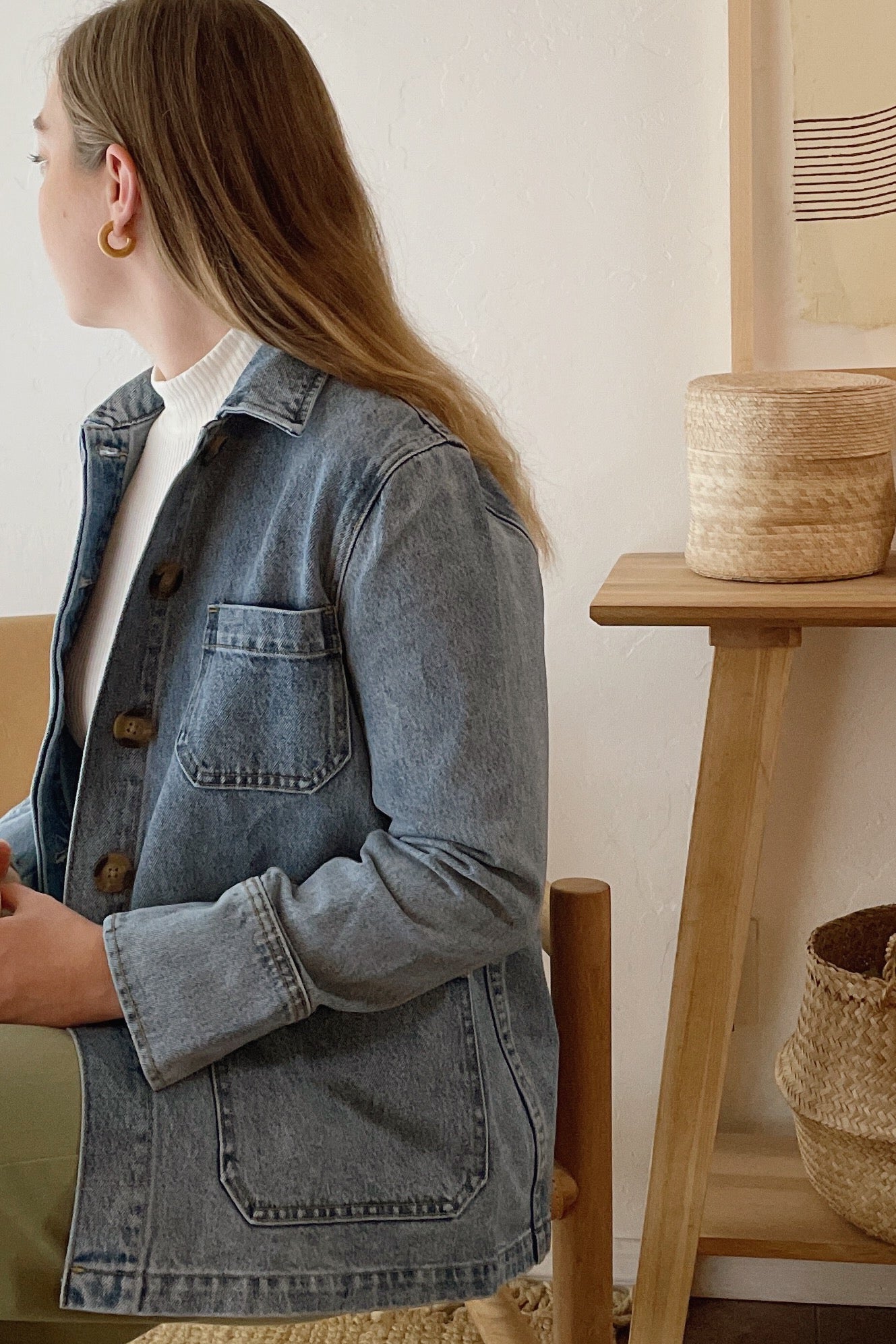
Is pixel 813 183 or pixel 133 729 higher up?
pixel 813 183

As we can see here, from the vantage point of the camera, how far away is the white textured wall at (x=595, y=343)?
1411 mm

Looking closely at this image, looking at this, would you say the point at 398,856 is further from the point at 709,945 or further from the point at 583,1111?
the point at 709,945

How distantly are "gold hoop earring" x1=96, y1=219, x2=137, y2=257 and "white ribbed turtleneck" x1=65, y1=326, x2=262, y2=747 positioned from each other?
8cm

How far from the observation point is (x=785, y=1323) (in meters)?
1.56

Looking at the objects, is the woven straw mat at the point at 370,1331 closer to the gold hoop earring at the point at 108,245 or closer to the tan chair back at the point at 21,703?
the tan chair back at the point at 21,703

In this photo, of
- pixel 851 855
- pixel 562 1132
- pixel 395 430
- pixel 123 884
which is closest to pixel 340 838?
pixel 123 884

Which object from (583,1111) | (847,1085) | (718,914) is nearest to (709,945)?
(718,914)

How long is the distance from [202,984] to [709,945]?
2.09 feet

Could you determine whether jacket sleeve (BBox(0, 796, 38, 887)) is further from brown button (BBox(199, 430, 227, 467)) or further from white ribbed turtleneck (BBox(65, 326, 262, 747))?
brown button (BBox(199, 430, 227, 467))

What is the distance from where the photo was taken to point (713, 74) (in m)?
1.39

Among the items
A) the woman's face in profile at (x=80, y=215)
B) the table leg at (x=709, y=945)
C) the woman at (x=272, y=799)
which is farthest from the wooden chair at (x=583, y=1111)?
the woman's face in profile at (x=80, y=215)

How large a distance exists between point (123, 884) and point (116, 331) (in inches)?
33.7

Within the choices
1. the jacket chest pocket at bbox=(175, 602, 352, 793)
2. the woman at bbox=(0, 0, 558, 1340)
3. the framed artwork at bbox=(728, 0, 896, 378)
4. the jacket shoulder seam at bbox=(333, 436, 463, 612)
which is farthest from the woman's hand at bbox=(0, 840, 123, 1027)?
the framed artwork at bbox=(728, 0, 896, 378)

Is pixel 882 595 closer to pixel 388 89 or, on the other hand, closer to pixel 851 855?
pixel 851 855
